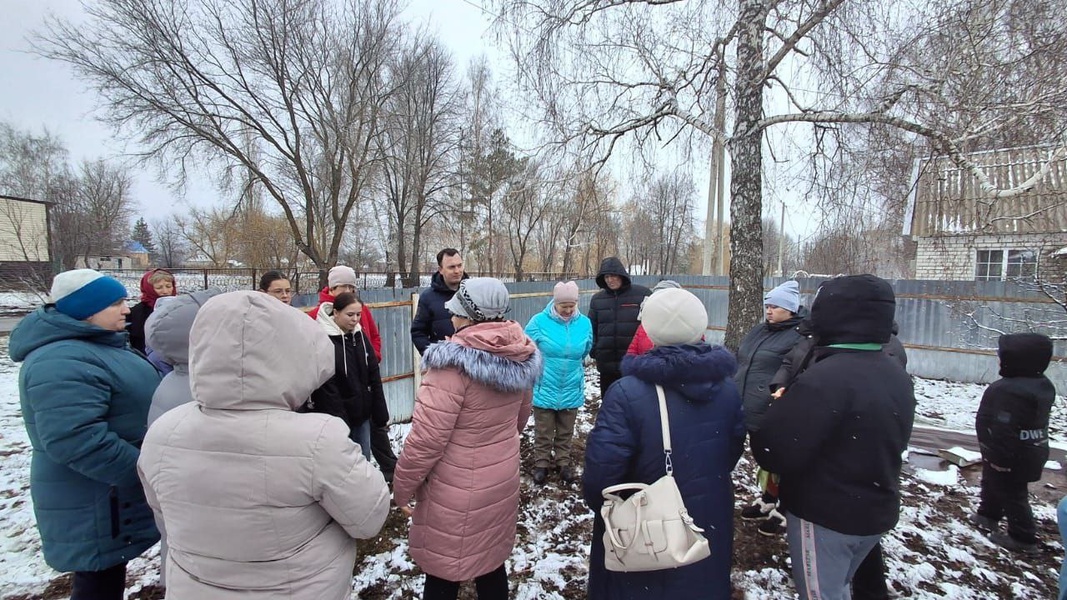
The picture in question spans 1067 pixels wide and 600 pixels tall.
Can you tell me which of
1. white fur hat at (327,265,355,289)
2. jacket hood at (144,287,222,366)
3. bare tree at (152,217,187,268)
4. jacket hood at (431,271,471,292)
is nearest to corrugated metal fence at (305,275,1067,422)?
jacket hood at (431,271,471,292)

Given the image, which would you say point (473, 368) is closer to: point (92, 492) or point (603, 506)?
point (603, 506)

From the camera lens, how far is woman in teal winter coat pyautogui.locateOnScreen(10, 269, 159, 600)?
1628 millimetres

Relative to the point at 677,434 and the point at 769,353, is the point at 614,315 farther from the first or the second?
the point at 677,434

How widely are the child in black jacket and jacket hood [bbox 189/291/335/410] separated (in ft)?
14.3

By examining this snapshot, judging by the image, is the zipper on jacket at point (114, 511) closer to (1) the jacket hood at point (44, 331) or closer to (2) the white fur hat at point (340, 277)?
(1) the jacket hood at point (44, 331)

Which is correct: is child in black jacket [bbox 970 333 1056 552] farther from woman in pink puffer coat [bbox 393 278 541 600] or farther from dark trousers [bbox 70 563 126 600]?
dark trousers [bbox 70 563 126 600]

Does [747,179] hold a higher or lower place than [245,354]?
higher

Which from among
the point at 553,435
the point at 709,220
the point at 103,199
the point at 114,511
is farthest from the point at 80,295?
the point at 103,199

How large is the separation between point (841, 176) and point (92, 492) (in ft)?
23.3

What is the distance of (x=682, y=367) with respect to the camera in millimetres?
1604

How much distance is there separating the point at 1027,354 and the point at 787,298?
5.55 feet

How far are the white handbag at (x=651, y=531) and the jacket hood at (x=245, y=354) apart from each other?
1.13 m

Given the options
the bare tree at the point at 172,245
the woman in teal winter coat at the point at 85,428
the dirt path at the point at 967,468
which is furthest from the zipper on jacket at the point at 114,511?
the bare tree at the point at 172,245

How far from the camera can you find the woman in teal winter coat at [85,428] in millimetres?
1628
